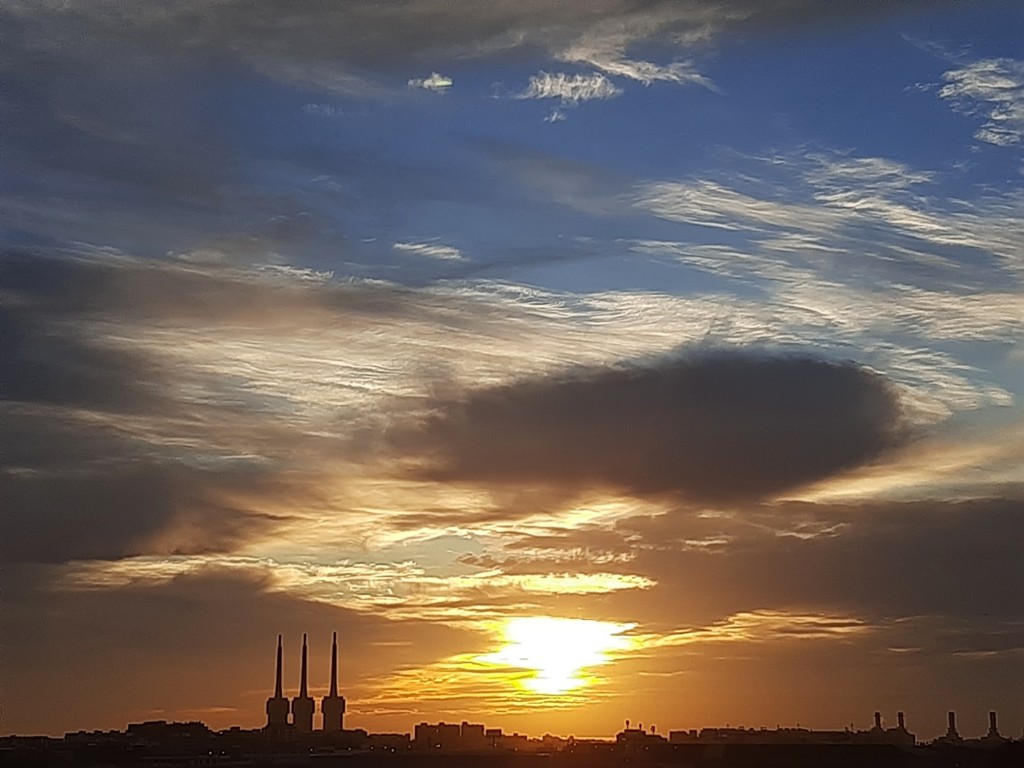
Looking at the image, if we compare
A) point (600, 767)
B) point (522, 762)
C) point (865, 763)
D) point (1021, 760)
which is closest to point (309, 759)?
point (522, 762)

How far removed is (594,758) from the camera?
143m

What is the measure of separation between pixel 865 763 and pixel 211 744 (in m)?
95.4

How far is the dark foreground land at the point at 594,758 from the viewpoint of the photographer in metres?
129

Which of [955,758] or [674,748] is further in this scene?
[674,748]

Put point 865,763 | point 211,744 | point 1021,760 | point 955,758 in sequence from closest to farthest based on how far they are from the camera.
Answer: point 1021,760 < point 865,763 < point 955,758 < point 211,744

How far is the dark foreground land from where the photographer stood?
129125 millimetres

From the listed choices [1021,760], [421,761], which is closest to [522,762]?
[421,761]

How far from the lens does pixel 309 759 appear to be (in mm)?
147125

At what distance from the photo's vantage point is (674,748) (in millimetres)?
152000

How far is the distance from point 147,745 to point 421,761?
45700 millimetres

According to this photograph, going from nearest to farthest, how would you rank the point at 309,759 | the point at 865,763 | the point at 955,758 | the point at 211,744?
1. the point at 865,763
2. the point at 955,758
3. the point at 309,759
4. the point at 211,744

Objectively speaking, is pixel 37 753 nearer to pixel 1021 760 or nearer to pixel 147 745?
pixel 147 745

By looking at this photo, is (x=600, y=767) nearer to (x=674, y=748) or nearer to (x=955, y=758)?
(x=674, y=748)

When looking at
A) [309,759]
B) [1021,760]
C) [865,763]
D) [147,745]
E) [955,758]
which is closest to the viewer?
[1021,760]
